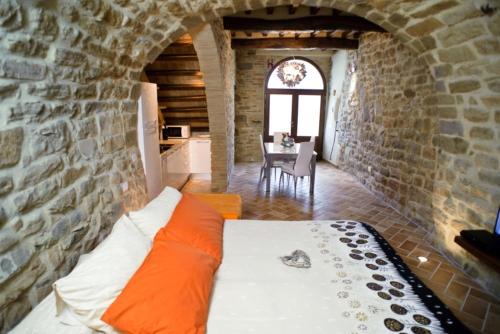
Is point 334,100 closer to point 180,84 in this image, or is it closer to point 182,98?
point 182,98

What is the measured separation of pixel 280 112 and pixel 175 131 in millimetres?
3330

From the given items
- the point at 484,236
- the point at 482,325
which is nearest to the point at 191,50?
the point at 484,236

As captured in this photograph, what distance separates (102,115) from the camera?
1.88 meters

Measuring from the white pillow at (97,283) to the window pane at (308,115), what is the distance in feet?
23.2

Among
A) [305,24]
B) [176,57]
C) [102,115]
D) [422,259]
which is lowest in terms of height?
[422,259]

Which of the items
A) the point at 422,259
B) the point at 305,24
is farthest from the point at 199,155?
the point at 422,259

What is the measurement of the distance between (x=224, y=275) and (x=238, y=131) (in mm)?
6225

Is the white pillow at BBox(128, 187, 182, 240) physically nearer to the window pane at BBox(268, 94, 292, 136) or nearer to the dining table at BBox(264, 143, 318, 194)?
the dining table at BBox(264, 143, 318, 194)

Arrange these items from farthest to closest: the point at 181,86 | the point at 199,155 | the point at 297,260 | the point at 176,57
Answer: the point at 199,155, the point at 181,86, the point at 176,57, the point at 297,260

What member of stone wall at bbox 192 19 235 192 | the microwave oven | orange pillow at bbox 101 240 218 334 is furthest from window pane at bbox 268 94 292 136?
orange pillow at bbox 101 240 218 334

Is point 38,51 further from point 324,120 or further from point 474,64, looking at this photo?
point 324,120

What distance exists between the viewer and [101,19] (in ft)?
5.49

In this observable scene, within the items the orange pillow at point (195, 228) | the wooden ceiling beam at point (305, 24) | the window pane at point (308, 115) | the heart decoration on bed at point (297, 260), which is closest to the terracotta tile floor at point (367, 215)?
the heart decoration on bed at point (297, 260)

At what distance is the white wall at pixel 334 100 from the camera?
695cm
